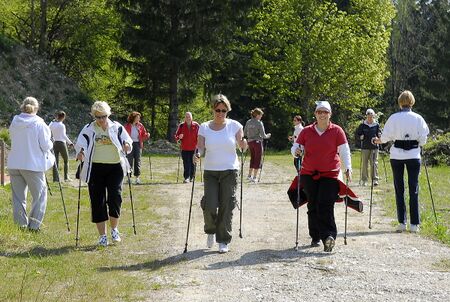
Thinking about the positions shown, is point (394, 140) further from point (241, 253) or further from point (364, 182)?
point (364, 182)

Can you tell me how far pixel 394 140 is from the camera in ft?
36.4

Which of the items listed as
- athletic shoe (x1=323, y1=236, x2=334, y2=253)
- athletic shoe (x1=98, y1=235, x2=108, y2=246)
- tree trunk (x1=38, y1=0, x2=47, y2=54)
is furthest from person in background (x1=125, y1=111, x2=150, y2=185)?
tree trunk (x1=38, y1=0, x2=47, y2=54)

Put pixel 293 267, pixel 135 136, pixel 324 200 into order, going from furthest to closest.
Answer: pixel 135 136 < pixel 324 200 < pixel 293 267

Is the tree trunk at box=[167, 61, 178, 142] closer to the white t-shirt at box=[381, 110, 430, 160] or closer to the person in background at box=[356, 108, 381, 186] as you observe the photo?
the person in background at box=[356, 108, 381, 186]

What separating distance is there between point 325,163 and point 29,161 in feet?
14.5

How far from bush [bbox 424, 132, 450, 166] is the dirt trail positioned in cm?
2019

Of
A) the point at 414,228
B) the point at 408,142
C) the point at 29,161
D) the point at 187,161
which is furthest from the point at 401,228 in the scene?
the point at 187,161

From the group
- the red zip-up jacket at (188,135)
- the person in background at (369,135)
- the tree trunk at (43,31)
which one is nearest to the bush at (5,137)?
the red zip-up jacket at (188,135)

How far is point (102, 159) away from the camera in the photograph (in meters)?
9.66

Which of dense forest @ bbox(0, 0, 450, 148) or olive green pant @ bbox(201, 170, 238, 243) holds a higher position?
dense forest @ bbox(0, 0, 450, 148)

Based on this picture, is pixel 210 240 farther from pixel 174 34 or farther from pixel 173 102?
pixel 173 102

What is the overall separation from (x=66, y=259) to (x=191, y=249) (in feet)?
5.61

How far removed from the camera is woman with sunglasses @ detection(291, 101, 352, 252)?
9.34m

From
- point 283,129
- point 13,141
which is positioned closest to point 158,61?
point 283,129
